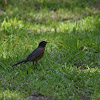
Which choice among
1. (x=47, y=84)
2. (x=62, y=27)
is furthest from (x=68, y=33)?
(x=47, y=84)

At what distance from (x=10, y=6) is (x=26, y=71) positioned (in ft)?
15.2

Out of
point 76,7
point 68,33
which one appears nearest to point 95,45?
point 68,33

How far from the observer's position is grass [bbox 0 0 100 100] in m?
4.34

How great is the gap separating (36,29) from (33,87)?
10.6 feet

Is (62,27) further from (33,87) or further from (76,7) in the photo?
(33,87)

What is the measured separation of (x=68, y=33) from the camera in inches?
274

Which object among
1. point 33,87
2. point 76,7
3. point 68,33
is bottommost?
point 33,87

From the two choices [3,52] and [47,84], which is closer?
[47,84]

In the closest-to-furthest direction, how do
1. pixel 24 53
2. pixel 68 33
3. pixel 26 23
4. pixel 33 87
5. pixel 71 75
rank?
pixel 33 87
pixel 71 75
pixel 24 53
pixel 68 33
pixel 26 23

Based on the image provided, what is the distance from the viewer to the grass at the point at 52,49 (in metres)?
4.34

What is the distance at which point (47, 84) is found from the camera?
14.7ft

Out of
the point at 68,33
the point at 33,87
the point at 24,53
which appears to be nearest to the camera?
the point at 33,87

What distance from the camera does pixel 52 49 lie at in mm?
6203

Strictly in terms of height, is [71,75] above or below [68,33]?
below
